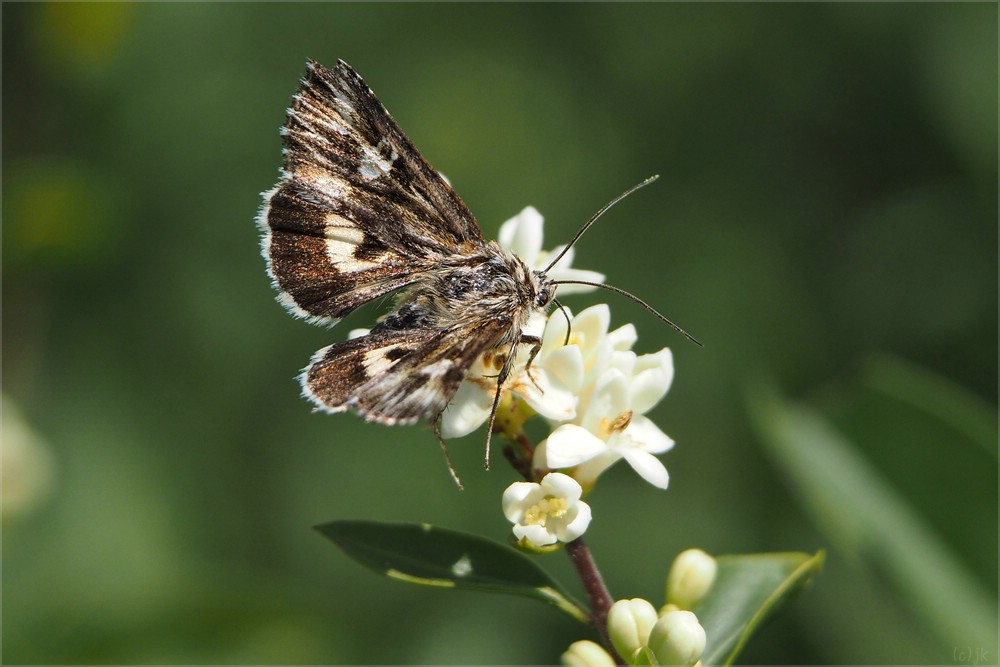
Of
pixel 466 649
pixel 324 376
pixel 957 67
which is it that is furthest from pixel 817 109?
pixel 324 376

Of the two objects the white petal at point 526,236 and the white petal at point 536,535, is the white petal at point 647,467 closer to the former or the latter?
the white petal at point 536,535

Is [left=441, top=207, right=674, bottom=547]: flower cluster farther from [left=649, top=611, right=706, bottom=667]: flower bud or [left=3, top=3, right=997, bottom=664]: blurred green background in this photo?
[left=3, top=3, right=997, bottom=664]: blurred green background

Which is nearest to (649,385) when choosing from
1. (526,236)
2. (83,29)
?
(526,236)

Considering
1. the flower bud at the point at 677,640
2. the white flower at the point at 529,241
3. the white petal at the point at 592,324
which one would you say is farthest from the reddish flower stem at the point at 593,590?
the white flower at the point at 529,241

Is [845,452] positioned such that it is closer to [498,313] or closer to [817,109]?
[498,313]

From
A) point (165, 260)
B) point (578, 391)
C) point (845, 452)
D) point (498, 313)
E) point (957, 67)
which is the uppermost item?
point (165, 260)

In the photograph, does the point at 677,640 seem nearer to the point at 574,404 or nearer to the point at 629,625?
the point at 629,625

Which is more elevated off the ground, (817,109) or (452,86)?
(452,86)

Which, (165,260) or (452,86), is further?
(452,86)
